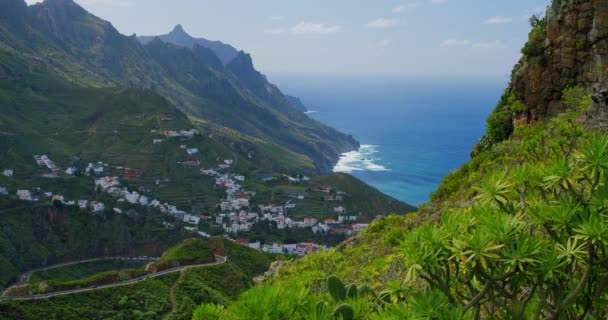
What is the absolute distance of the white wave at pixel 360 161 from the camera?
13550 cm

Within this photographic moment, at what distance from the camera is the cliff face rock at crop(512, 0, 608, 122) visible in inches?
631

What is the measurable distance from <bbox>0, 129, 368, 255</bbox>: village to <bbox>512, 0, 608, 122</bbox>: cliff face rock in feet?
154

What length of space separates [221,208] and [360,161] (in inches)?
2863

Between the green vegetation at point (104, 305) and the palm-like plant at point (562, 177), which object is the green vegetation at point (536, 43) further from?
the green vegetation at point (104, 305)

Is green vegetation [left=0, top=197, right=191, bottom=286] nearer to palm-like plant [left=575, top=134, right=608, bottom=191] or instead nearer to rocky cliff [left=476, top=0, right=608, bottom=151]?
rocky cliff [left=476, top=0, right=608, bottom=151]

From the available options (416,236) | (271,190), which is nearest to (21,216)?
(271,190)

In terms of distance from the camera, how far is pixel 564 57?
17234 millimetres

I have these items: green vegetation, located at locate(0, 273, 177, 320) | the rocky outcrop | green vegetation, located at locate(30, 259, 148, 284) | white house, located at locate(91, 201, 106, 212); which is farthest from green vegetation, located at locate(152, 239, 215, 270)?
the rocky outcrop

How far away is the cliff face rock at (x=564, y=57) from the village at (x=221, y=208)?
47.0m

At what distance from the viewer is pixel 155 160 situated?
90812 mm

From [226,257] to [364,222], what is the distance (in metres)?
35.9

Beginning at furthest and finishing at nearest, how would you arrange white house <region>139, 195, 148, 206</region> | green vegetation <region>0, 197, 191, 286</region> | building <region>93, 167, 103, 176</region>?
building <region>93, 167, 103, 176</region> < white house <region>139, 195, 148, 206</region> < green vegetation <region>0, 197, 191, 286</region>

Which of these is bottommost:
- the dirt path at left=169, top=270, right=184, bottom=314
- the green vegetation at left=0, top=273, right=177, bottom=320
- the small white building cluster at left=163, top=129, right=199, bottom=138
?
the dirt path at left=169, top=270, right=184, bottom=314

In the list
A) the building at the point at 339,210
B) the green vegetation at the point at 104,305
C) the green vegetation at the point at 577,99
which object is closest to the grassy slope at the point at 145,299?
the green vegetation at the point at 104,305
